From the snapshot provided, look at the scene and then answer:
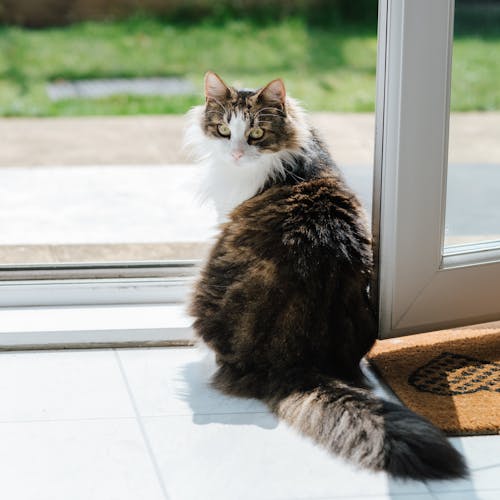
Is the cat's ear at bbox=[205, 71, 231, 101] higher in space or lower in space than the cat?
higher

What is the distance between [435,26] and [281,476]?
1.03 m

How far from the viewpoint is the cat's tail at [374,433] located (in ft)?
4.99

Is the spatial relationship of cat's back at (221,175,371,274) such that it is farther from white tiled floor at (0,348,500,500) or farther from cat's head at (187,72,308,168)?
white tiled floor at (0,348,500,500)

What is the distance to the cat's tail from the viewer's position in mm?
1520

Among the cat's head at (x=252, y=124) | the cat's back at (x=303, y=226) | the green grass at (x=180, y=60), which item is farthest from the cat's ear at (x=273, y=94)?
the green grass at (x=180, y=60)

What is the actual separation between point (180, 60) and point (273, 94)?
406cm

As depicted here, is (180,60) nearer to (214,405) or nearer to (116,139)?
→ (116,139)

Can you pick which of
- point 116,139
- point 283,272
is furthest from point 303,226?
point 116,139

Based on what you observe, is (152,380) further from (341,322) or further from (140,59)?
(140,59)

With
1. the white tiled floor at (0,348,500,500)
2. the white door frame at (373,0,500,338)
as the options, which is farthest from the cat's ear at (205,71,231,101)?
the white tiled floor at (0,348,500,500)

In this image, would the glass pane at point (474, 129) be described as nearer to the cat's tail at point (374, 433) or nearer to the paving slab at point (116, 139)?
the cat's tail at point (374, 433)

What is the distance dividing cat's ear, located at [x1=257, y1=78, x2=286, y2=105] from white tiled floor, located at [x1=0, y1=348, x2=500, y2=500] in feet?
2.12

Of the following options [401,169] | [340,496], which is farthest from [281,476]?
[401,169]

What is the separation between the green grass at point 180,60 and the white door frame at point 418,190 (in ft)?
9.69
